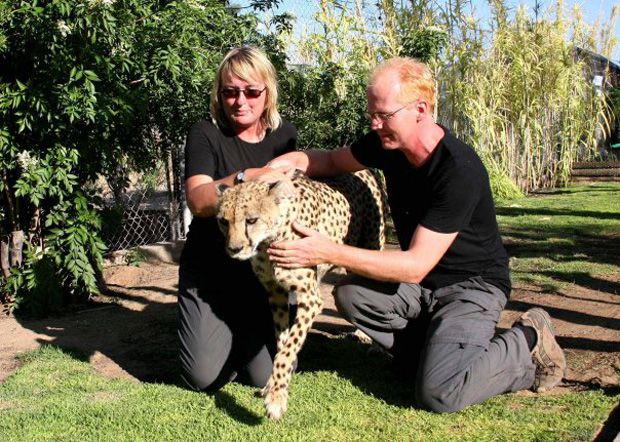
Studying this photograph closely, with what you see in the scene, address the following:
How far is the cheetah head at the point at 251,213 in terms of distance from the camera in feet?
9.47

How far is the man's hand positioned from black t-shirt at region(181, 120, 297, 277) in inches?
23.8

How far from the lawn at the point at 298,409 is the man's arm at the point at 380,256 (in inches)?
22.1

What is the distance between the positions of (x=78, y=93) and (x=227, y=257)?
141cm

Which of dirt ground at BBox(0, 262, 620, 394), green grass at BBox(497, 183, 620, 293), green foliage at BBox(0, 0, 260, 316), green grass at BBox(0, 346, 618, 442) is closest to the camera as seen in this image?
green grass at BBox(0, 346, 618, 442)

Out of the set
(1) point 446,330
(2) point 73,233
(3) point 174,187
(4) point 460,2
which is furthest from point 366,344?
(4) point 460,2

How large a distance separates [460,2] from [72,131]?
6.72 metres

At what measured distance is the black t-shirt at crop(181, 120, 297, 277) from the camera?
3.41 meters

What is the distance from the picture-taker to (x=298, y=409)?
3.00 metres

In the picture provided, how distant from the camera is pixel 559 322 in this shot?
4.05m

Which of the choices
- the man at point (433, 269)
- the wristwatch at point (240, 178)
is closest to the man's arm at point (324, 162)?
the man at point (433, 269)

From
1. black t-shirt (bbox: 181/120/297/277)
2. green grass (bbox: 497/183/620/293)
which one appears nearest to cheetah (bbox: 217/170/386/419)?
black t-shirt (bbox: 181/120/297/277)

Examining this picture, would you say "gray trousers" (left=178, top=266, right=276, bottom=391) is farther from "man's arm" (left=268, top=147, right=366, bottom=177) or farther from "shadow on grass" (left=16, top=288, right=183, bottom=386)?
"man's arm" (left=268, top=147, right=366, bottom=177)

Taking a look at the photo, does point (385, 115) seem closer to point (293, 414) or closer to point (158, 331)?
point (293, 414)

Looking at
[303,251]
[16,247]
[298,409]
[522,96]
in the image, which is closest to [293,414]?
[298,409]
